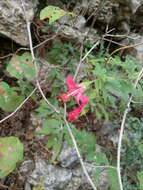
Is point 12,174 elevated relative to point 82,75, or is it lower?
lower

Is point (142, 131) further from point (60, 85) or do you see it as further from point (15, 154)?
point (15, 154)

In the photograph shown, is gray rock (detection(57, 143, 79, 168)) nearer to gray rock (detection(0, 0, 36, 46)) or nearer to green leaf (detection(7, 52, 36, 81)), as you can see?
green leaf (detection(7, 52, 36, 81))

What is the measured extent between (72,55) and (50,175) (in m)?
0.86


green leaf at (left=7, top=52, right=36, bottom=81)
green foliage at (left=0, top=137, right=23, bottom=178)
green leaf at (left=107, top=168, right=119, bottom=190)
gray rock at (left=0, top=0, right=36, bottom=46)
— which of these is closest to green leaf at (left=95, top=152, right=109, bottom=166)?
green leaf at (left=107, top=168, right=119, bottom=190)

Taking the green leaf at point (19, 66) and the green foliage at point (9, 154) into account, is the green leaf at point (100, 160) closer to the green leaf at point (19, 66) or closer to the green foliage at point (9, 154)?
the green foliage at point (9, 154)

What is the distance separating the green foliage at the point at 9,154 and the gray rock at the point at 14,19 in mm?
920

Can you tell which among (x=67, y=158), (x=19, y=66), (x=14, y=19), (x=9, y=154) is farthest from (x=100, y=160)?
(x=14, y=19)

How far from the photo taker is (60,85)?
67.1 inches

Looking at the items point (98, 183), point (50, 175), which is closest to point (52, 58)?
point (50, 175)

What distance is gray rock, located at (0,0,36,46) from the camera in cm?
174

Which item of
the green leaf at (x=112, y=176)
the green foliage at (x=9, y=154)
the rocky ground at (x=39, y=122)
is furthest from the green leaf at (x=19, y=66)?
the green leaf at (x=112, y=176)

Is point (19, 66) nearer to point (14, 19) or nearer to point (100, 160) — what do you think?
point (14, 19)

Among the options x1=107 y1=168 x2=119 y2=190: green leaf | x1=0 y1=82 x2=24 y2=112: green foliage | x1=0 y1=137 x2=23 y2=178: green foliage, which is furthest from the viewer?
x1=0 y1=82 x2=24 y2=112: green foliage

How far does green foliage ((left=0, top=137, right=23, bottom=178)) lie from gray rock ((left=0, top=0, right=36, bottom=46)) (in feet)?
3.02
